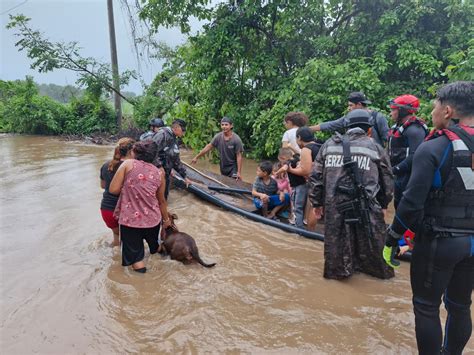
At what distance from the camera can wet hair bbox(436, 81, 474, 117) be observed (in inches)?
86.7

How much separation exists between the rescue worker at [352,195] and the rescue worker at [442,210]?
4.46 ft

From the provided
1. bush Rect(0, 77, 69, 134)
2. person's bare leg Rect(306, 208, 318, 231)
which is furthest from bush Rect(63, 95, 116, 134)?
person's bare leg Rect(306, 208, 318, 231)

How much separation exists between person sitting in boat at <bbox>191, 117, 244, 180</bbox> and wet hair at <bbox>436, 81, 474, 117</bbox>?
5.22 meters

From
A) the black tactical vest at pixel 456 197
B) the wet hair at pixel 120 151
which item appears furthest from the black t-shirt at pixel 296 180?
the black tactical vest at pixel 456 197

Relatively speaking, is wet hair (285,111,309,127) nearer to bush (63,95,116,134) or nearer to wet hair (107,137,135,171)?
wet hair (107,137,135,171)

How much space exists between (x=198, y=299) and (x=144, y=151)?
1669 millimetres

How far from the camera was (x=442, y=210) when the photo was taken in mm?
2283

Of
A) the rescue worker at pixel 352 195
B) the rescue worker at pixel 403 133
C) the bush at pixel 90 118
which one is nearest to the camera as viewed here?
the rescue worker at pixel 352 195

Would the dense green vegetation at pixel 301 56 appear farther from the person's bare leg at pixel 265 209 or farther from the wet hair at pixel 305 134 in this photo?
the wet hair at pixel 305 134

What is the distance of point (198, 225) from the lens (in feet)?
19.3

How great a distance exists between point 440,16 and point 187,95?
23.8ft

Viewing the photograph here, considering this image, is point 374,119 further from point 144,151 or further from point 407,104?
point 144,151

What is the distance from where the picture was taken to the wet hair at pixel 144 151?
411cm

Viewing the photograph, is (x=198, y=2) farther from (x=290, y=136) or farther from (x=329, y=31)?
(x=290, y=136)
